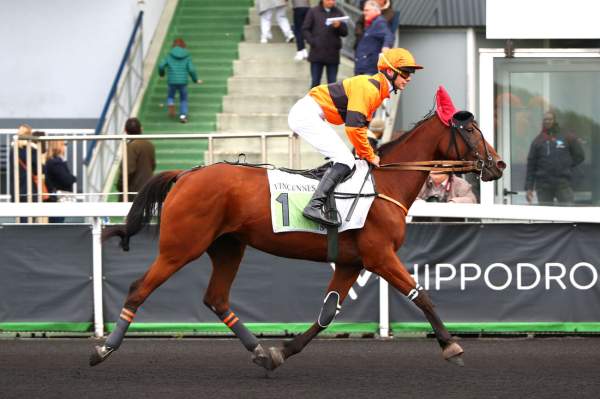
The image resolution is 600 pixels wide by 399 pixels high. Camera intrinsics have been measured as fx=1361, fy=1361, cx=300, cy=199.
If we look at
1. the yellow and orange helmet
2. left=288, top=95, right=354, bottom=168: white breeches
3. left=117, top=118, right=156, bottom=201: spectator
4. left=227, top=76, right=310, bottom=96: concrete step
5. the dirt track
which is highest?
left=227, top=76, right=310, bottom=96: concrete step

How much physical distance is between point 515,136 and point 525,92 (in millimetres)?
493

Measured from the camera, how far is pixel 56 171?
1470 cm

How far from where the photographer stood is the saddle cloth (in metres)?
9.90

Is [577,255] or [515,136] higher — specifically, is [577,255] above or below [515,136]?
below

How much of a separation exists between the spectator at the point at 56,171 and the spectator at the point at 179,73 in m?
3.24

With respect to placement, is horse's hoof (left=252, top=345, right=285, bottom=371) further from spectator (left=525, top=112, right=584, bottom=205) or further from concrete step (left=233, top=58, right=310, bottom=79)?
concrete step (left=233, top=58, right=310, bottom=79)

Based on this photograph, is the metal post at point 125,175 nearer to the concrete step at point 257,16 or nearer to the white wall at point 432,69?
the white wall at point 432,69

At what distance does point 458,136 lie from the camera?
10.3 metres

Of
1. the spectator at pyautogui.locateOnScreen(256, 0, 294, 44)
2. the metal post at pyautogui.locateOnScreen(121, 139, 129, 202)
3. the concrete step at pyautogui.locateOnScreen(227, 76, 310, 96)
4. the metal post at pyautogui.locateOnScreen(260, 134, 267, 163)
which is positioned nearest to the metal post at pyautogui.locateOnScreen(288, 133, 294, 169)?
the metal post at pyautogui.locateOnScreen(260, 134, 267, 163)

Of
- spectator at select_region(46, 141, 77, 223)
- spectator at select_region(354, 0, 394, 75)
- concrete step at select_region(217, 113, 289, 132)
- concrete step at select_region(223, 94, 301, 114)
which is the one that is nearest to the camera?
spectator at select_region(46, 141, 77, 223)

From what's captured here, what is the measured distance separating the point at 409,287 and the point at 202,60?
406 inches

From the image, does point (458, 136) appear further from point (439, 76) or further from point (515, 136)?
point (439, 76)

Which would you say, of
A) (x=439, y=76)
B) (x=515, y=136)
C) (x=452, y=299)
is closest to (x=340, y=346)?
(x=452, y=299)

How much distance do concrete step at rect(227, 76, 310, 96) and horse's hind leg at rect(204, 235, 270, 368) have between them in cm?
784
